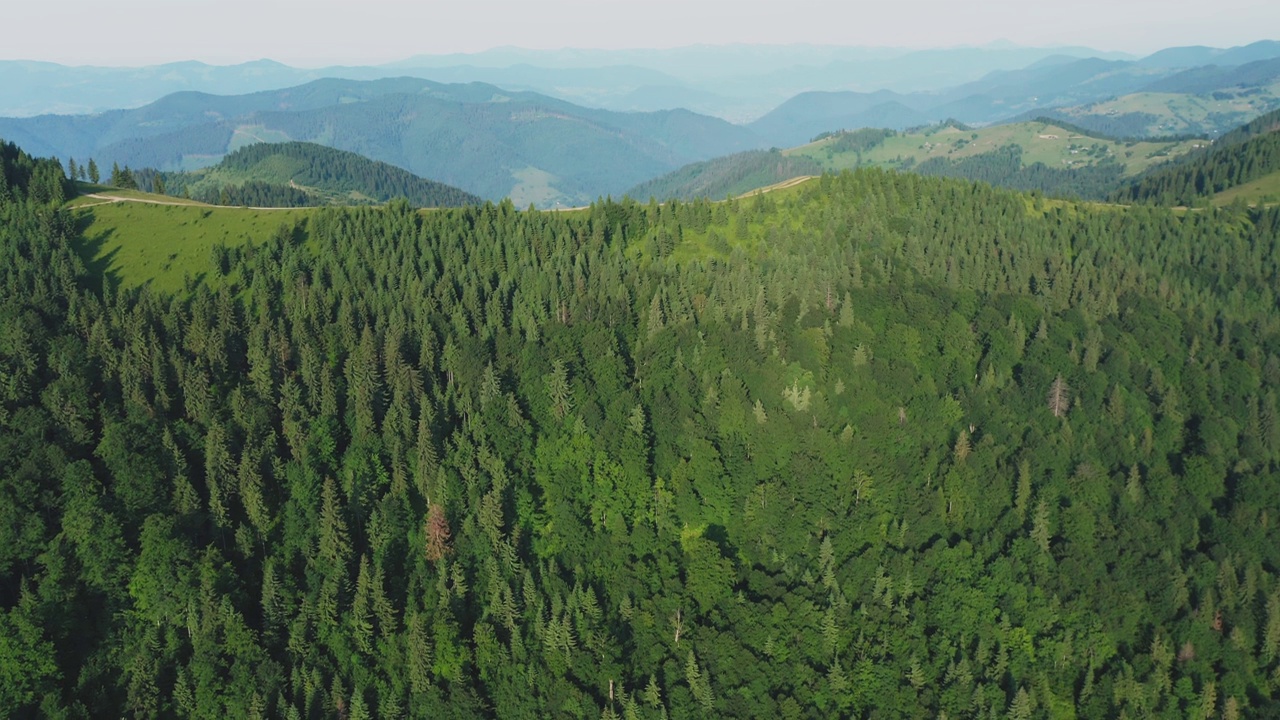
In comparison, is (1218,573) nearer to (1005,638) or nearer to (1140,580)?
(1140,580)

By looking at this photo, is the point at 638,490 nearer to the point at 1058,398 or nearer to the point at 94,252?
the point at 1058,398

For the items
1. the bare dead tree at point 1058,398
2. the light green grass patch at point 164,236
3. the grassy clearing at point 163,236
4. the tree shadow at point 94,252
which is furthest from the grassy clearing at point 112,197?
the bare dead tree at point 1058,398

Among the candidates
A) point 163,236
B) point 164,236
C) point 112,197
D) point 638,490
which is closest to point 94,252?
point 163,236

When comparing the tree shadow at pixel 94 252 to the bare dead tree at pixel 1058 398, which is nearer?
the bare dead tree at pixel 1058 398

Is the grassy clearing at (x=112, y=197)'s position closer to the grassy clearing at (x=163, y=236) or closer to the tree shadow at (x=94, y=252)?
the grassy clearing at (x=163, y=236)

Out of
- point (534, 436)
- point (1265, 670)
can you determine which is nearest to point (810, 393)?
point (534, 436)

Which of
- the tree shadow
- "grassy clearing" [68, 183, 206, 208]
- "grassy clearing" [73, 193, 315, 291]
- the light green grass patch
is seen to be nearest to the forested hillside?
the light green grass patch

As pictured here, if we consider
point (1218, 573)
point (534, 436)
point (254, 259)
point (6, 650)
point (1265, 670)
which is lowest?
point (1265, 670)
